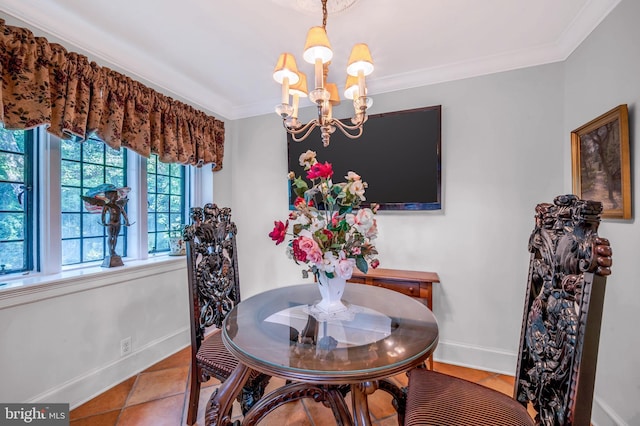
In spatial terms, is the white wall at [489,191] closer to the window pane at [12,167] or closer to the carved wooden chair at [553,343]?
the carved wooden chair at [553,343]

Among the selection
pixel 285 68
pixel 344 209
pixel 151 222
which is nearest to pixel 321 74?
pixel 285 68

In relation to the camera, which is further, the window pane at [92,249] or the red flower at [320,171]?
the window pane at [92,249]

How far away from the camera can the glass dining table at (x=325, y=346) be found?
94 cm

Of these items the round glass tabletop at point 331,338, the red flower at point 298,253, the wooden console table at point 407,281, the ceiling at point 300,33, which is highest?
the ceiling at point 300,33

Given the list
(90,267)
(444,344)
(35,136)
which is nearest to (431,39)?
(444,344)

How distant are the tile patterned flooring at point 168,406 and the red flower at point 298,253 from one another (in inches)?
45.0

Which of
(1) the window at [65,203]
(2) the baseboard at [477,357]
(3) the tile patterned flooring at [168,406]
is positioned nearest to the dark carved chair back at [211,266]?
(3) the tile patterned flooring at [168,406]

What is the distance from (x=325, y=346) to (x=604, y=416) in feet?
5.98

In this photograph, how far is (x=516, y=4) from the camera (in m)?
1.67

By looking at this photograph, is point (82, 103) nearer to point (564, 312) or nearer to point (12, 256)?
point (12, 256)

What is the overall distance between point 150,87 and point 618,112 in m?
3.15

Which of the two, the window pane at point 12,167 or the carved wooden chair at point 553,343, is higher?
the window pane at point 12,167

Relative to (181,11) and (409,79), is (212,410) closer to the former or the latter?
(181,11)

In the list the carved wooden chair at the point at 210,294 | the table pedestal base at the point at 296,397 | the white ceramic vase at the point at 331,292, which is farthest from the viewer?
the carved wooden chair at the point at 210,294
